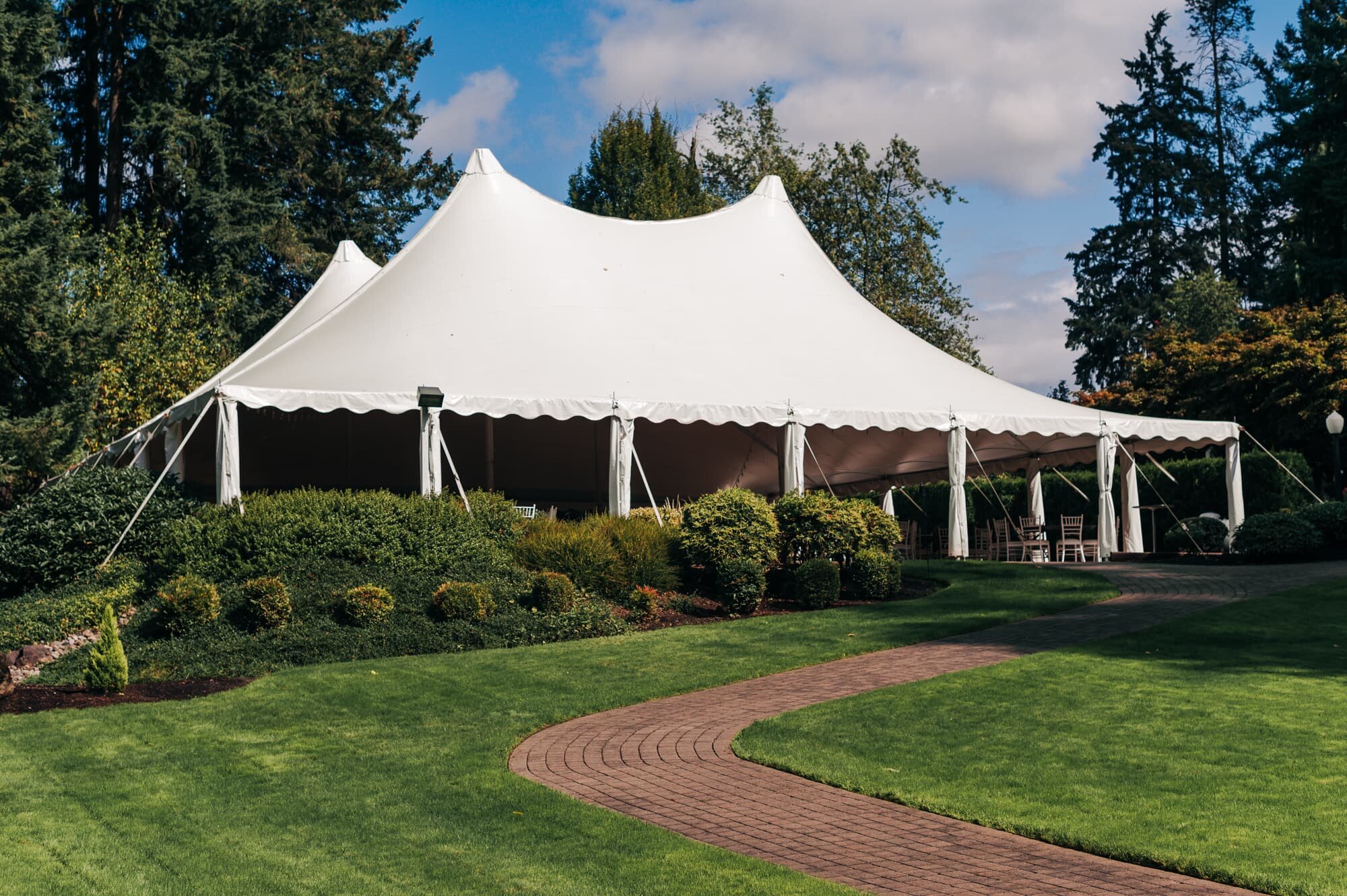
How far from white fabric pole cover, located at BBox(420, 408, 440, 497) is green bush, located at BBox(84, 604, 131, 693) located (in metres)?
5.77

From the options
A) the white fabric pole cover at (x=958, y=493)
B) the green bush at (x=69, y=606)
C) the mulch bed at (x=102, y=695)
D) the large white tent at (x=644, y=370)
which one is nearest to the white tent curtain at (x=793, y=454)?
the large white tent at (x=644, y=370)

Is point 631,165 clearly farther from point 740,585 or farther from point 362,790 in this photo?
point 362,790

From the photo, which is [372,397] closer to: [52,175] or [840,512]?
[840,512]

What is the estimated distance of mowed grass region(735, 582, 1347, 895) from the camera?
4.99 metres

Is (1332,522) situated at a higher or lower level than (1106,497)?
lower

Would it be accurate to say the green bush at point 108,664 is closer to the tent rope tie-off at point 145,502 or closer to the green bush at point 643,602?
the tent rope tie-off at point 145,502

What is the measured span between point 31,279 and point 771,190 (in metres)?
12.1

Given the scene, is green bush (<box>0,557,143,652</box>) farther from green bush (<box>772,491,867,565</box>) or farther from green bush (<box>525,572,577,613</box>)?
green bush (<box>772,491,867,565</box>)

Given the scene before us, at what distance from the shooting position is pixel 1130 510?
61.1ft

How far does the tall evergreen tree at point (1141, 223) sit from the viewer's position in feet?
132

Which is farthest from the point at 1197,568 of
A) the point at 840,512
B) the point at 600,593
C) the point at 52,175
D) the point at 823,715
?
the point at 52,175

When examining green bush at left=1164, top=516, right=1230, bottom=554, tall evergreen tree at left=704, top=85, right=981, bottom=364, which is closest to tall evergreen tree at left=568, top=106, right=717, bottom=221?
tall evergreen tree at left=704, top=85, right=981, bottom=364

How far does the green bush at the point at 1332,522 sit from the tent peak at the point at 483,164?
13.0 meters

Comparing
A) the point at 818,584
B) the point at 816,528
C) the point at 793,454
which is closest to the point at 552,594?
the point at 818,584
